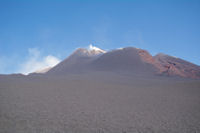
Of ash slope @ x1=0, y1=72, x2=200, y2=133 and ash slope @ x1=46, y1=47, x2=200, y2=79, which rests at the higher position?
ash slope @ x1=46, y1=47, x2=200, y2=79

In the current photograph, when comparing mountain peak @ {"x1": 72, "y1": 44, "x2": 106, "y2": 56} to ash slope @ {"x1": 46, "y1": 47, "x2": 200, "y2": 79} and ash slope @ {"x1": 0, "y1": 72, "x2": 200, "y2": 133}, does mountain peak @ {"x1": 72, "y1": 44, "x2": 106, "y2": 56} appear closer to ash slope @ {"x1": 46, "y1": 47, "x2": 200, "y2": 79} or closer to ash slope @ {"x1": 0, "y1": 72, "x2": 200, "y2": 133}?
ash slope @ {"x1": 46, "y1": 47, "x2": 200, "y2": 79}

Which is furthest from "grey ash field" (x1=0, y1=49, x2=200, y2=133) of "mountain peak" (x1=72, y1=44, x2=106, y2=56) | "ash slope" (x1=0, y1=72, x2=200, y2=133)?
"mountain peak" (x1=72, y1=44, x2=106, y2=56)

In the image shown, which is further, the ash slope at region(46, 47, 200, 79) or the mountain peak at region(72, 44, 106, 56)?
the mountain peak at region(72, 44, 106, 56)

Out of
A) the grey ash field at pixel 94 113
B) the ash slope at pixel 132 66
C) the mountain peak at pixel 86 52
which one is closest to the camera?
the grey ash field at pixel 94 113

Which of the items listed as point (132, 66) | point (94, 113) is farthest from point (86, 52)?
point (94, 113)

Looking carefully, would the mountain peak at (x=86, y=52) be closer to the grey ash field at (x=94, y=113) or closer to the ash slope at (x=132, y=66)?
the ash slope at (x=132, y=66)

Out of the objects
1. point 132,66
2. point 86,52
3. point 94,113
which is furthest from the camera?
point 86,52

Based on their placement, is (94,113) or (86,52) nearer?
(94,113)

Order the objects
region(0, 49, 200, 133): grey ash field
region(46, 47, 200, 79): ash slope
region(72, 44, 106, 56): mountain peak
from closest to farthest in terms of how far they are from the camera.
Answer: region(0, 49, 200, 133): grey ash field → region(46, 47, 200, 79): ash slope → region(72, 44, 106, 56): mountain peak

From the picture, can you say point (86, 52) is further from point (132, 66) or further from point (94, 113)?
point (94, 113)

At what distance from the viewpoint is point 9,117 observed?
7.19m

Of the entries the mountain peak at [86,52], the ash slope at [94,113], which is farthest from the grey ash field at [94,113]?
the mountain peak at [86,52]

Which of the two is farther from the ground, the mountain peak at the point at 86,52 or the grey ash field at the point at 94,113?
the mountain peak at the point at 86,52

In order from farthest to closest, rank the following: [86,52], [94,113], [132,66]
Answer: [86,52], [132,66], [94,113]
